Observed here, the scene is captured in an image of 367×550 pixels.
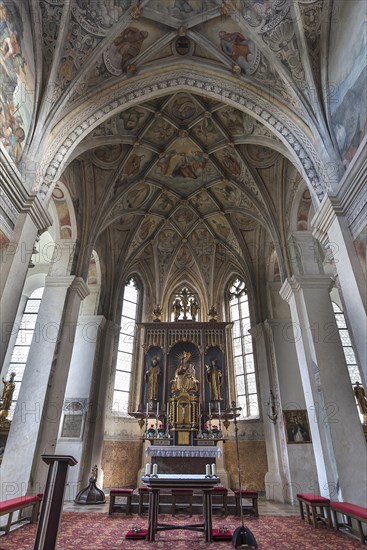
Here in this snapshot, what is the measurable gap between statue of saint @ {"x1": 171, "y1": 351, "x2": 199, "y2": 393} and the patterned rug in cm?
521

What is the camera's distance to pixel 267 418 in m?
12.7

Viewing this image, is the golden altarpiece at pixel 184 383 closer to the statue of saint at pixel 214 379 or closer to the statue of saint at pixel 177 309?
the statue of saint at pixel 214 379

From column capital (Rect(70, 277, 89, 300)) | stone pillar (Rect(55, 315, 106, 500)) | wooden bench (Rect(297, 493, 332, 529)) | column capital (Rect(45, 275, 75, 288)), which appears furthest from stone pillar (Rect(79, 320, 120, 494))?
wooden bench (Rect(297, 493, 332, 529))

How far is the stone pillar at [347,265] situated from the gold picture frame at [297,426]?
614 centimetres

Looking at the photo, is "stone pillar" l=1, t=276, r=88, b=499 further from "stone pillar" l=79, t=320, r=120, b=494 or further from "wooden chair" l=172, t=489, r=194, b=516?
"stone pillar" l=79, t=320, r=120, b=494

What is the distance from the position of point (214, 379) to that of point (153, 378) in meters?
2.41

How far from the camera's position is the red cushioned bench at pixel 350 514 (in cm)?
526

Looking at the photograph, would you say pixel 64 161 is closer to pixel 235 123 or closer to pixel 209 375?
pixel 235 123

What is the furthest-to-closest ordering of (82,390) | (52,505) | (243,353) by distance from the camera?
(243,353) → (82,390) → (52,505)

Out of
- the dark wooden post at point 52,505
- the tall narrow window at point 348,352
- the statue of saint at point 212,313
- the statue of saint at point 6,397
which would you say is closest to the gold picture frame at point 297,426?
the tall narrow window at point 348,352

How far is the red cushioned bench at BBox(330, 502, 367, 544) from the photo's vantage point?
526 cm

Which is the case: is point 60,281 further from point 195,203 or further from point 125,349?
point 195,203

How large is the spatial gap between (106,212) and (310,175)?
23.3ft

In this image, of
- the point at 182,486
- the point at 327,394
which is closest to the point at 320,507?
the point at 327,394
